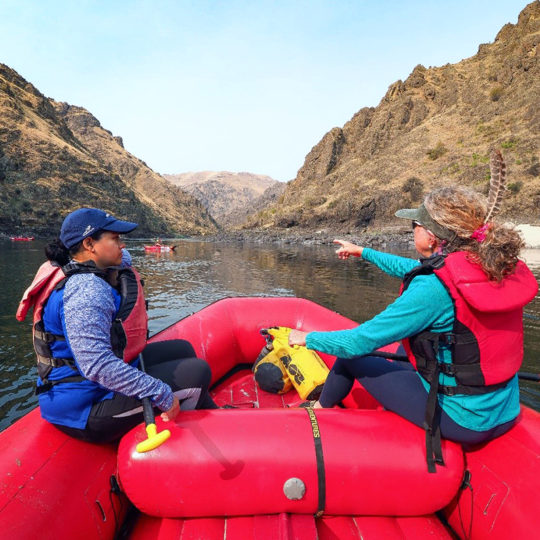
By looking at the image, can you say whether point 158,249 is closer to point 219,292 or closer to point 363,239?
point 219,292

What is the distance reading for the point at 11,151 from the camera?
5544 cm

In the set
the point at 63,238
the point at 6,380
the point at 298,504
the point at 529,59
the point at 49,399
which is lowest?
the point at 6,380

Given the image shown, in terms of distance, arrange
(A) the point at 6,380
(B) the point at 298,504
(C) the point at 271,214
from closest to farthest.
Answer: (B) the point at 298,504, (A) the point at 6,380, (C) the point at 271,214

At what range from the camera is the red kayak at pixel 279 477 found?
190cm

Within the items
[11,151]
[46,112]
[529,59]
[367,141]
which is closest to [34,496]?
[11,151]

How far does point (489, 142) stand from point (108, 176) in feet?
237

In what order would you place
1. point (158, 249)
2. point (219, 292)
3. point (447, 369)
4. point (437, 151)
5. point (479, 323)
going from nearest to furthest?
1. point (479, 323)
2. point (447, 369)
3. point (219, 292)
4. point (158, 249)
5. point (437, 151)

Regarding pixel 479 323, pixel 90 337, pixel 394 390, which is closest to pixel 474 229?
pixel 479 323

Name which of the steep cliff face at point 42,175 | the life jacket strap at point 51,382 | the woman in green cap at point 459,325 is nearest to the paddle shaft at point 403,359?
the woman in green cap at point 459,325

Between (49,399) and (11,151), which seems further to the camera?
(11,151)

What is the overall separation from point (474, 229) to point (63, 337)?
96.7 inches

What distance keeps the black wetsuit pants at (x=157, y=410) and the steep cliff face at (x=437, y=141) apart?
41019mm

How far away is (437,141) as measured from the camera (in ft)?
188

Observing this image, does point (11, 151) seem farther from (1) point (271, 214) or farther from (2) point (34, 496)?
(2) point (34, 496)
